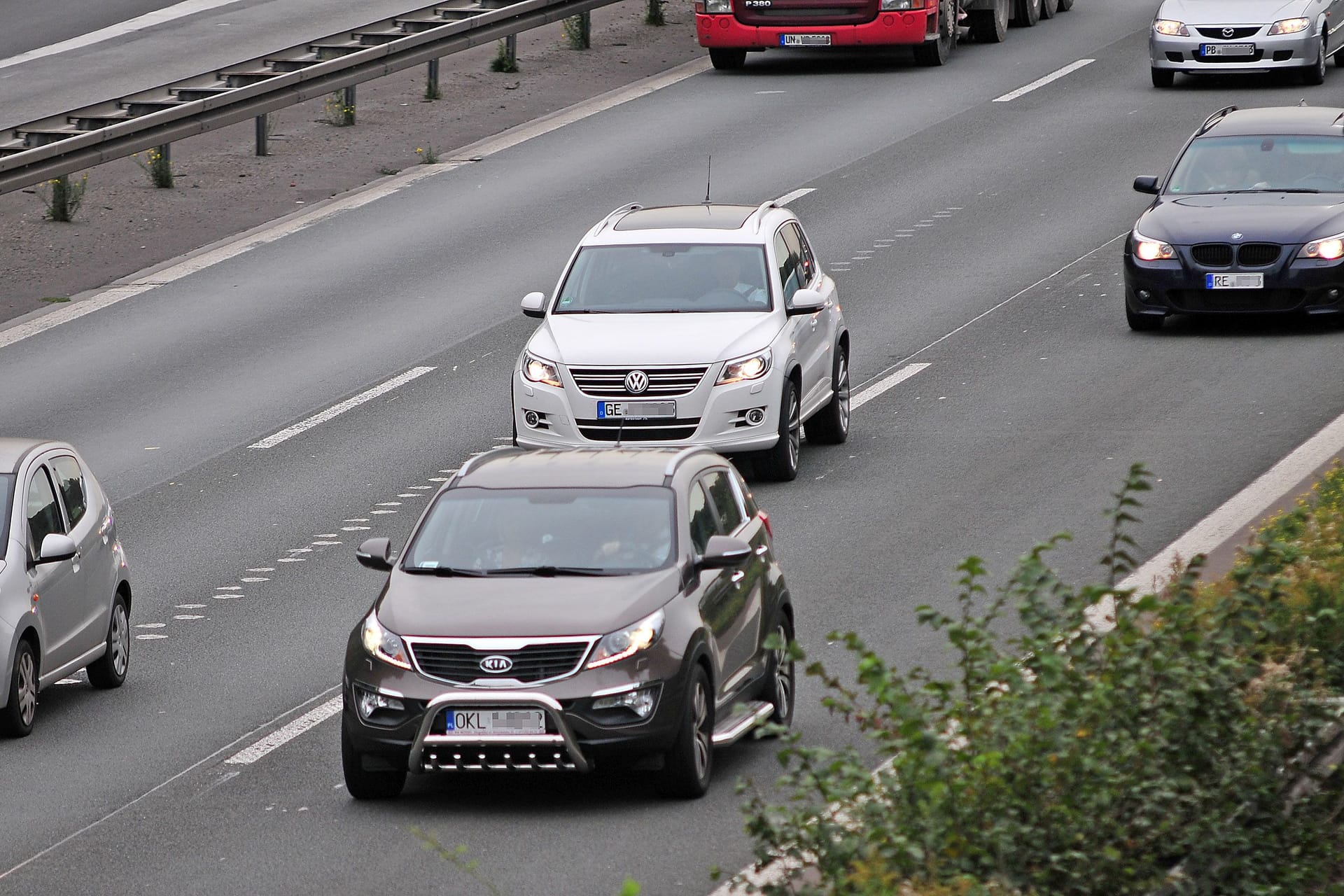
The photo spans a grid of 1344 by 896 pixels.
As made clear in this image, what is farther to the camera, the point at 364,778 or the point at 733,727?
the point at 733,727

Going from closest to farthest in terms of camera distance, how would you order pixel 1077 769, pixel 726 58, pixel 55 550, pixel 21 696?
pixel 1077 769 → pixel 21 696 → pixel 55 550 → pixel 726 58

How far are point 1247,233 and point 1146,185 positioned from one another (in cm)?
150

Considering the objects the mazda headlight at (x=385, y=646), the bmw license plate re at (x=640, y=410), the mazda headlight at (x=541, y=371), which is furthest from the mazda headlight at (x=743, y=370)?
the mazda headlight at (x=385, y=646)

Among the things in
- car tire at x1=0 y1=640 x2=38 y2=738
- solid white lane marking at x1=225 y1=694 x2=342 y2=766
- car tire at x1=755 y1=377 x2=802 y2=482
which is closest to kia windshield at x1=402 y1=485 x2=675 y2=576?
solid white lane marking at x1=225 y1=694 x2=342 y2=766

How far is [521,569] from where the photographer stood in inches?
410

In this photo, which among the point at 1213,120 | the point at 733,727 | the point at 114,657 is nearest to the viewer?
the point at 733,727

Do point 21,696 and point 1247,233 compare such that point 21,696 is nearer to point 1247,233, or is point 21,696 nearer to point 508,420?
point 508,420

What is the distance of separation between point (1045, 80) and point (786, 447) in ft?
60.1

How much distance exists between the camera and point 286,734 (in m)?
11.4

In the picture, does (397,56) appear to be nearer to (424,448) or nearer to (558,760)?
(424,448)

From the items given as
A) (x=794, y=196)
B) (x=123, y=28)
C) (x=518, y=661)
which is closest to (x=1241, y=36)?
(x=794, y=196)

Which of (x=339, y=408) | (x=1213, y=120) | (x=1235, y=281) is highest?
(x=1213, y=120)

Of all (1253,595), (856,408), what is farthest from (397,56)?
(1253,595)

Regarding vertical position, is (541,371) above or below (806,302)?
below
